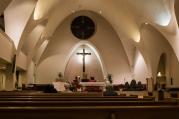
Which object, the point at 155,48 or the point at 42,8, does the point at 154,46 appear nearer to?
the point at 155,48

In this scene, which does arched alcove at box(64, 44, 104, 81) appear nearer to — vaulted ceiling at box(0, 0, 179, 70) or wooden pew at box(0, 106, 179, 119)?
vaulted ceiling at box(0, 0, 179, 70)

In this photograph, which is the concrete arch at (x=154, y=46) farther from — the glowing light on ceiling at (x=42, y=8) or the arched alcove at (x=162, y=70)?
the glowing light on ceiling at (x=42, y=8)

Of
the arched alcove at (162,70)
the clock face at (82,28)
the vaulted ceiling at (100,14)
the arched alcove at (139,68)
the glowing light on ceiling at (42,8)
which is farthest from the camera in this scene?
the clock face at (82,28)

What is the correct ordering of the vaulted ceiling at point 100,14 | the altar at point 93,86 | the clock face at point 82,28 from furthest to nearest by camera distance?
the clock face at point 82,28, the altar at point 93,86, the vaulted ceiling at point 100,14

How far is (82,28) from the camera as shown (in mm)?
24750

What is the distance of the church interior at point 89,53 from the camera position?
19.7ft

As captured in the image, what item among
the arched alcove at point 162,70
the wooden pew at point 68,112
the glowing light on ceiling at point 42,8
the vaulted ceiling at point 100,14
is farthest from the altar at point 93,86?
the wooden pew at point 68,112

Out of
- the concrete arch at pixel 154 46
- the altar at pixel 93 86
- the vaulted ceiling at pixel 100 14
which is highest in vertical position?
the vaulted ceiling at pixel 100 14

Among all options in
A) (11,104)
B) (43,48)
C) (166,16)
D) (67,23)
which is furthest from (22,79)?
(11,104)

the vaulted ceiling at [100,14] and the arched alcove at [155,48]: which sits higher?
the vaulted ceiling at [100,14]

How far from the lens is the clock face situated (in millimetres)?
24656

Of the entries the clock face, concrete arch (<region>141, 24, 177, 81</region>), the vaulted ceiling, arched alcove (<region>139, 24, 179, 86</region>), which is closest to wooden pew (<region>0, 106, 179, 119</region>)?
the vaulted ceiling

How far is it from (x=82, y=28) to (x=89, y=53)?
2145 millimetres

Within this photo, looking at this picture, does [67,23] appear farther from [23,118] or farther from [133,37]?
[23,118]
